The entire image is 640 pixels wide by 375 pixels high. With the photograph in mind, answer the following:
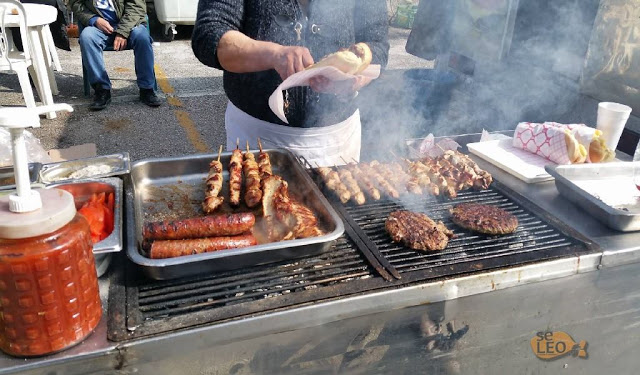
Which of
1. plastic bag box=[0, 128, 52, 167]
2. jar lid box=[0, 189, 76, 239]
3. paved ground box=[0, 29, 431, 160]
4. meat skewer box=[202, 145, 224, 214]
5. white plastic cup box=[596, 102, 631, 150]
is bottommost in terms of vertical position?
paved ground box=[0, 29, 431, 160]

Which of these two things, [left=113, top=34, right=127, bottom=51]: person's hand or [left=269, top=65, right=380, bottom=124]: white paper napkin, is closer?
[left=269, top=65, right=380, bottom=124]: white paper napkin

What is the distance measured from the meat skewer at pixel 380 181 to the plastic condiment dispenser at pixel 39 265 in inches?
58.2

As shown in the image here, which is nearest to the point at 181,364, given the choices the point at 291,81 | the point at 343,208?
the point at 343,208

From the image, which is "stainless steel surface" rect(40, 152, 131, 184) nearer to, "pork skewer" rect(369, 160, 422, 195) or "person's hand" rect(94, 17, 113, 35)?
"pork skewer" rect(369, 160, 422, 195)

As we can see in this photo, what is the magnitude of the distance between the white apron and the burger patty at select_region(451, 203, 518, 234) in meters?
0.92

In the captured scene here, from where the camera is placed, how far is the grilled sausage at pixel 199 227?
5.79ft

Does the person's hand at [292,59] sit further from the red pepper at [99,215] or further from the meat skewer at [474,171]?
the meat skewer at [474,171]

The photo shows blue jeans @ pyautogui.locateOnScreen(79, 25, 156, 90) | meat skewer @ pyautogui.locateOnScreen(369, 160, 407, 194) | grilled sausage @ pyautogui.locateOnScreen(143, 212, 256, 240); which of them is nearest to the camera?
grilled sausage @ pyautogui.locateOnScreen(143, 212, 256, 240)

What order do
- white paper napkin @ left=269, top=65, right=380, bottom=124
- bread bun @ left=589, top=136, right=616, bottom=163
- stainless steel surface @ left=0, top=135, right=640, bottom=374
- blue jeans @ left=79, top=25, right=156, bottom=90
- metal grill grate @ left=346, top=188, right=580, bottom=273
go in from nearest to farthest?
stainless steel surface @ left=0, top=135, right=640, bottom=374, metal grill grate @ left=346, top=188, right=580, bottom=273, white paper napkin @ left=269, top=65, right=380, bottom=124, bread bun @ left=589, top=136, right=616, bottom=163, blue jeans @ left=79, top=25, right=156, bottom=90

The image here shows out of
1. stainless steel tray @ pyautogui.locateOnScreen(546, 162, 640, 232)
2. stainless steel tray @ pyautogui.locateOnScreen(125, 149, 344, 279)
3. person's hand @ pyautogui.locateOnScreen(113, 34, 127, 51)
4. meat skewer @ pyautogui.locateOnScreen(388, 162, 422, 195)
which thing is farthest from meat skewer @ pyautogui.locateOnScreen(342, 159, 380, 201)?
person's hand @ pyautogui.locateOnScreen(113, 34, 127, 51)

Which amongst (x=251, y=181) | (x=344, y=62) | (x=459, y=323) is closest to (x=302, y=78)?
(x=344, y=62)

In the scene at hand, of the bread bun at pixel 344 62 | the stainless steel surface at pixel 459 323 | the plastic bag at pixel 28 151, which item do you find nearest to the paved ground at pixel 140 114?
the bread bun at pixel 344 62

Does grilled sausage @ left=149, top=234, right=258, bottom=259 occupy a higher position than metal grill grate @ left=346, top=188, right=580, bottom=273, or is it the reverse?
grilled sausage @ left=149, top=234, right=258, bottom=259

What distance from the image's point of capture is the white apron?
2.90 metres
